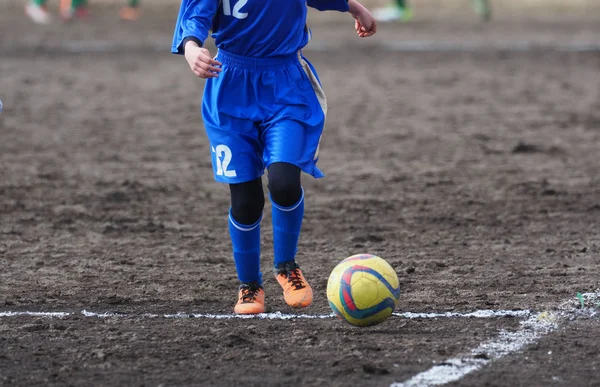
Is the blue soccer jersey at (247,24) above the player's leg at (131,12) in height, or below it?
above

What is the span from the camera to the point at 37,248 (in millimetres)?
6465

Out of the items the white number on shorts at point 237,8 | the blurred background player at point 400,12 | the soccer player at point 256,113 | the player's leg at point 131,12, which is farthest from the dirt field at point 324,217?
the player's leg at point 131,12

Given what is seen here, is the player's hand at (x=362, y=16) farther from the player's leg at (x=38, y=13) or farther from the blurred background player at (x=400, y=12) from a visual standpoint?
the player's leg at (x=38, y=13)

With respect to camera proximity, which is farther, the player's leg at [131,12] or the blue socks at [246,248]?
the player's leg at [131,12]

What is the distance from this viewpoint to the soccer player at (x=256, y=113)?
4910 mm

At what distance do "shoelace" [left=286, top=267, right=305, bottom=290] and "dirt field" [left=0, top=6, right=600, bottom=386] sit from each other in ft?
0.50

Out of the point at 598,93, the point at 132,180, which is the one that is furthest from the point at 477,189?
the point at 598,93

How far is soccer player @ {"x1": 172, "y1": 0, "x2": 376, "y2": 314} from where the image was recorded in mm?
4910

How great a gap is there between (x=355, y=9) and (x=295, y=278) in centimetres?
149

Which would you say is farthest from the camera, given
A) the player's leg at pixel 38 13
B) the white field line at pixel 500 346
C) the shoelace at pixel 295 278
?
the player's leg at pixel 38 13

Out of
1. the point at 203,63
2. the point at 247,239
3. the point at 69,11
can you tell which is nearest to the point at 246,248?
the point at 247,239

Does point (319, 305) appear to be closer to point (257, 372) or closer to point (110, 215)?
point (257, 372)

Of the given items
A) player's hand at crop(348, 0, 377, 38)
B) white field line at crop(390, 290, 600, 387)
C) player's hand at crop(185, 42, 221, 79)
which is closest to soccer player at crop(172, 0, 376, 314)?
player's hand at crop(185, 42, 221, 79)

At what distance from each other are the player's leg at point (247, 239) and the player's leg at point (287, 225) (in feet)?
0.33
